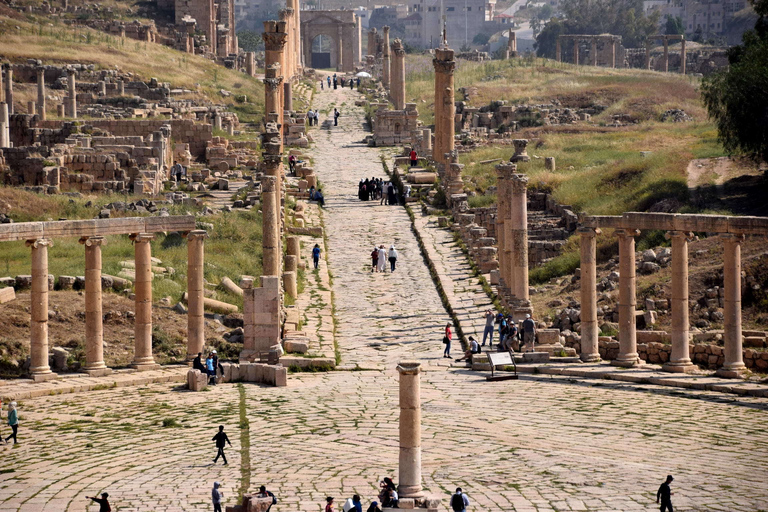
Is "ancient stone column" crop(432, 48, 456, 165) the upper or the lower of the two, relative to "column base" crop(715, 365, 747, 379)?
upper

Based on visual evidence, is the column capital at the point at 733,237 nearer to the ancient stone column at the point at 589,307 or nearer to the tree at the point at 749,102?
the ancient stone column at the point at 589,307

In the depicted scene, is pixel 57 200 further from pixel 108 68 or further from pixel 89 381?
pixel 108 68

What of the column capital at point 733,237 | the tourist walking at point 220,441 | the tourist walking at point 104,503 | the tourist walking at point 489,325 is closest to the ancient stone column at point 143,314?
the tourist walking at point 489,325

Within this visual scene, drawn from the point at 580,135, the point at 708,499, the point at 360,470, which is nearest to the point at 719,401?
the point at 708,499

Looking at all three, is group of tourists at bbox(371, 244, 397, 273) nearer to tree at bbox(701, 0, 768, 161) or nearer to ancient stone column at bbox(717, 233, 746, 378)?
tree at bbox(701, 0, 768, 161)

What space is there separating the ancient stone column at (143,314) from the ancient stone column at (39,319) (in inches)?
81.5

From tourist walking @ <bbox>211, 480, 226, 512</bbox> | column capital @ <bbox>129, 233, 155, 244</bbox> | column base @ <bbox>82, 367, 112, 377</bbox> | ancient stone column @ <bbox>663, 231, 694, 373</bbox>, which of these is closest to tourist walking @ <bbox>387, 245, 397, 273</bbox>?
column capital @ <bbox>129, 233, 155, 244</bbox>

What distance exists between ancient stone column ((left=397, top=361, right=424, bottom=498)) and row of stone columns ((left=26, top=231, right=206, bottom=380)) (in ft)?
35.3

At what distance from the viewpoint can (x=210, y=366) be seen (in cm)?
2983

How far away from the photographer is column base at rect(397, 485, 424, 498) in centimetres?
2100

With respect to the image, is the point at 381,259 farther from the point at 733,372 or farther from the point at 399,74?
the point at 399,74

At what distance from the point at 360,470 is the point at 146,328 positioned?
9.61m

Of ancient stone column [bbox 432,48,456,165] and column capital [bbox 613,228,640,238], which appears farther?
ancient stone column [bbox 432,48,456,165]

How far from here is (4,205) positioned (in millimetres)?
41562
